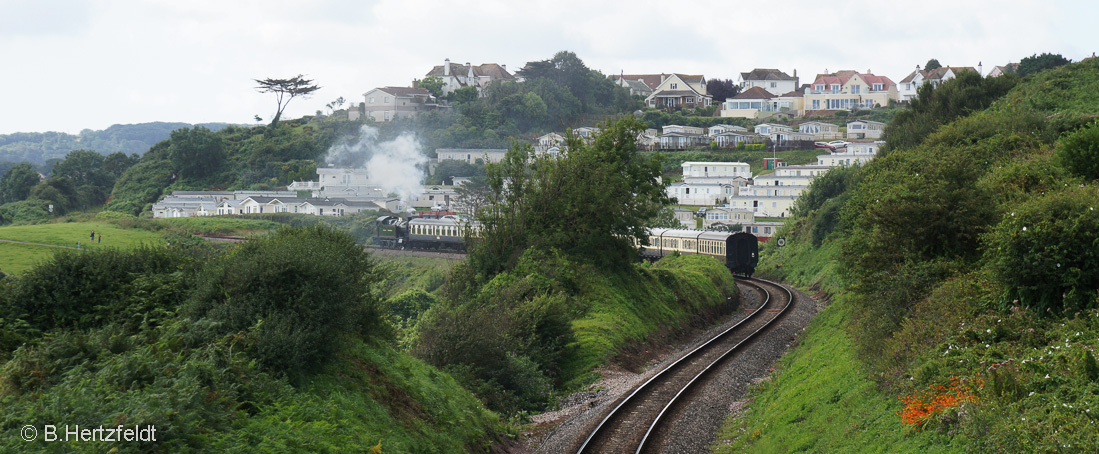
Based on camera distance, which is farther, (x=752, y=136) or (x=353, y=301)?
(x=752, y=136)

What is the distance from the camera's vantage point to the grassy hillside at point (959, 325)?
9.93 m

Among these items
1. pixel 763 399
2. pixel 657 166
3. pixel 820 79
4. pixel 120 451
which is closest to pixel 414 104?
pixel 820 79

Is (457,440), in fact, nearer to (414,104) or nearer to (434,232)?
(434,232)

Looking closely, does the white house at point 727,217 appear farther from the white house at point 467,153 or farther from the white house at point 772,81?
the white house at point 772,81

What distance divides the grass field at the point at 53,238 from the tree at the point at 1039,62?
74.7 meters

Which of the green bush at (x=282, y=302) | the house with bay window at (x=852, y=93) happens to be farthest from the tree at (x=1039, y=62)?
the green bush at (x=282, y=302)

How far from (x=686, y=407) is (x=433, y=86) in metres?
111

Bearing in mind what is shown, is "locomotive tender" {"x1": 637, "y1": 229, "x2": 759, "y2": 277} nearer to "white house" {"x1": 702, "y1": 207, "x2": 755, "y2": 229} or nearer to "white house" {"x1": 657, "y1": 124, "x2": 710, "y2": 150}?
"white house" {"x1": 702, "y1": 207, "x2": 755, "y2": 229}

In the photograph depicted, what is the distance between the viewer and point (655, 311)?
96.7 feet

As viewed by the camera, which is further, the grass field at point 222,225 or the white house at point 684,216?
the white house at point 684,216

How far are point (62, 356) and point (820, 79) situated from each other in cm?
11565

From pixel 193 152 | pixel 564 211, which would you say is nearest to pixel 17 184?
pixel 193 152

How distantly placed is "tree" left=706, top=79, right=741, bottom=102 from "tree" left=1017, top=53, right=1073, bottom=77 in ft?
179

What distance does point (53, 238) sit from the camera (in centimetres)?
5272
